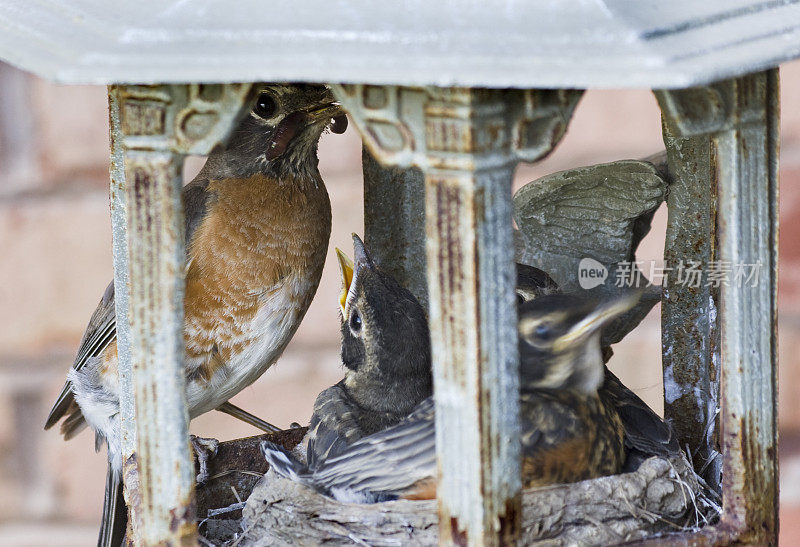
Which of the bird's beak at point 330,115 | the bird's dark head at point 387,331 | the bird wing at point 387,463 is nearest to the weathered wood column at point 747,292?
the bird wing at point 387,463

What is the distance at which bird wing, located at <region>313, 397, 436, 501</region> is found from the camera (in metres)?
1.01

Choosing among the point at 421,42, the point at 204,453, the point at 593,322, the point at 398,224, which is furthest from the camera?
the point at 398,224

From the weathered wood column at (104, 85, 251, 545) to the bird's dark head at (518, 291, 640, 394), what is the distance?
0.29 metres

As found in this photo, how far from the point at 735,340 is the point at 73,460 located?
1.41 m

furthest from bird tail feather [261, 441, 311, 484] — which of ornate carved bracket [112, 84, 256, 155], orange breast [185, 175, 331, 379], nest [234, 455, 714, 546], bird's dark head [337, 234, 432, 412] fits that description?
ornate carved bracket [112, 84, 256, 155]

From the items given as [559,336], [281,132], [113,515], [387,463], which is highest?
[281,132]

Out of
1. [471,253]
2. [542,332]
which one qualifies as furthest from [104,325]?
[471,253]

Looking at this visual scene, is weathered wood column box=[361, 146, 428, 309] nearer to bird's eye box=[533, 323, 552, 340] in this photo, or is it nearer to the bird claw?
the bird claw

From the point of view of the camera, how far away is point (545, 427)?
1.02 metres

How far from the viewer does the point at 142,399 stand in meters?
0.96

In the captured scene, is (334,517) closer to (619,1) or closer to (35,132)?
(619,1)

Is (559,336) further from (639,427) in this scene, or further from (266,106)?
(266,106)

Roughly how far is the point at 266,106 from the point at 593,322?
53 cm

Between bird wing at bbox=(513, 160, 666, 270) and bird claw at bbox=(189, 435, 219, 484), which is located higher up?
bird wing at bbox=(513, 160, 666, 270)
